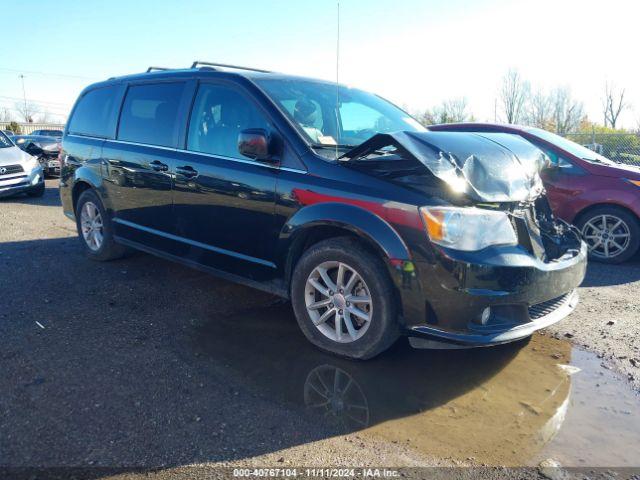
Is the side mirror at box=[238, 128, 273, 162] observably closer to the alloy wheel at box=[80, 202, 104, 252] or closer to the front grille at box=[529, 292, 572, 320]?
the front grille at box=[529, 292, 572, 320]

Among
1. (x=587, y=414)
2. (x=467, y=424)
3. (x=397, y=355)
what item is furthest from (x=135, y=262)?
(x=587, y=414)

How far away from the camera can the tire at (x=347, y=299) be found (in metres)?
3.13

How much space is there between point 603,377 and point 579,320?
104 centimetres

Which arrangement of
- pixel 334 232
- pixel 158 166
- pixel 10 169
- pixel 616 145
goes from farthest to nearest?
pixel 616 145
pixel 10 169
pixel 158 166
pixel 334 232

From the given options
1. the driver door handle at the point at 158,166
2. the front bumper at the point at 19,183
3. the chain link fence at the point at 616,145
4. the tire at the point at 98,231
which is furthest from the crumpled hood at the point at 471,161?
the chain link fence at the point at 616,145

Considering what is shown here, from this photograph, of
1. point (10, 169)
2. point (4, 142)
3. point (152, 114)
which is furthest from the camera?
point (4, 142)

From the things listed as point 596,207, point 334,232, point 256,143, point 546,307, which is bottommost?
point 546,307

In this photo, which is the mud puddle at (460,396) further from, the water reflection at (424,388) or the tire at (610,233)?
the tire at (610,233)

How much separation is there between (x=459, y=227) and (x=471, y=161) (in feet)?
1.92

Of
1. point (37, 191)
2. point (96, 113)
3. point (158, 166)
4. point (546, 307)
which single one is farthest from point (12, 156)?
point (546, 307)

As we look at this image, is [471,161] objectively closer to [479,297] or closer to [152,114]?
[479,297]

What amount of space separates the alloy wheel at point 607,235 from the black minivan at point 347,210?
2.61m

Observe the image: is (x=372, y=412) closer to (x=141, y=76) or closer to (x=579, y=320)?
(x=579, y=320)

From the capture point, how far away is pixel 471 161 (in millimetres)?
3289
